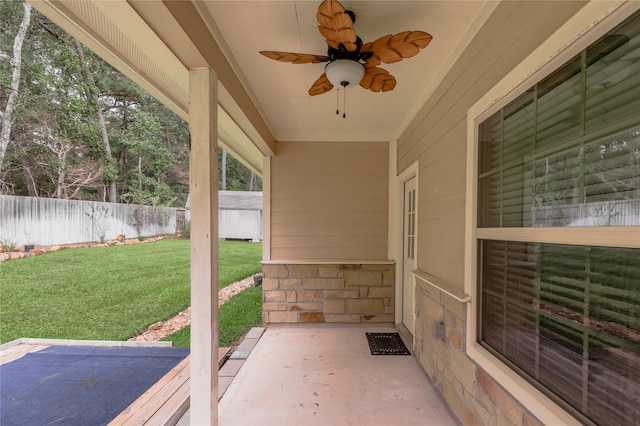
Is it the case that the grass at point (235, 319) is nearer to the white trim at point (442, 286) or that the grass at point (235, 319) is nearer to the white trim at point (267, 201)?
the white trim at point (267, 201)

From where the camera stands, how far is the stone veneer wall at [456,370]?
1336 mm

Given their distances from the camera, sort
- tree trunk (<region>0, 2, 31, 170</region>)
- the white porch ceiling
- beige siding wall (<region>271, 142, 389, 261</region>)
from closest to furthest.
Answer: the white porch ceiling
beige siding wall (<region>271, 142, 389, 261</region>)
tree trunk (<region>0, 2, 31, 170</region>)

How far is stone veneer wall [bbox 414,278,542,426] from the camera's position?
4.38 feet

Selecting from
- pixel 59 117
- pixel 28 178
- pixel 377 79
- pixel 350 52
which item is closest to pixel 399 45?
pixel 350 52

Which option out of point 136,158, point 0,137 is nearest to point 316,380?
point 0,137

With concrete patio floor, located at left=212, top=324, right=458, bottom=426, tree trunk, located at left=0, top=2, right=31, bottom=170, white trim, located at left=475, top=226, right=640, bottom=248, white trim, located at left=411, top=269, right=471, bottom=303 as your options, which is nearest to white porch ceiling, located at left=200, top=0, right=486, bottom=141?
white trim, located at left=475, top=226, right=640, bottom=248

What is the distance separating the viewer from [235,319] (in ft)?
13.5

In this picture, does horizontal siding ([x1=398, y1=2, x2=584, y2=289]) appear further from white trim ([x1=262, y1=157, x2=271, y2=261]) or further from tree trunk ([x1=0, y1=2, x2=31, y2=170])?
tree trunk ([x1=0, y1=2, x2=31, y2=170])

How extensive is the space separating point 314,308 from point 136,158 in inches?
476

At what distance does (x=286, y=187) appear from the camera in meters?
3.84

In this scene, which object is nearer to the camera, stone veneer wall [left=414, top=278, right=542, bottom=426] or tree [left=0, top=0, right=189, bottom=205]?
stone veneer wall [left=414, top=278, right=542, bottom=426]

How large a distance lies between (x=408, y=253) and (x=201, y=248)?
2651mm

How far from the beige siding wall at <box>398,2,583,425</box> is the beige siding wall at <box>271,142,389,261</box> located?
97 centimetres

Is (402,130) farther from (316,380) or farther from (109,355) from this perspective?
(109,355)
